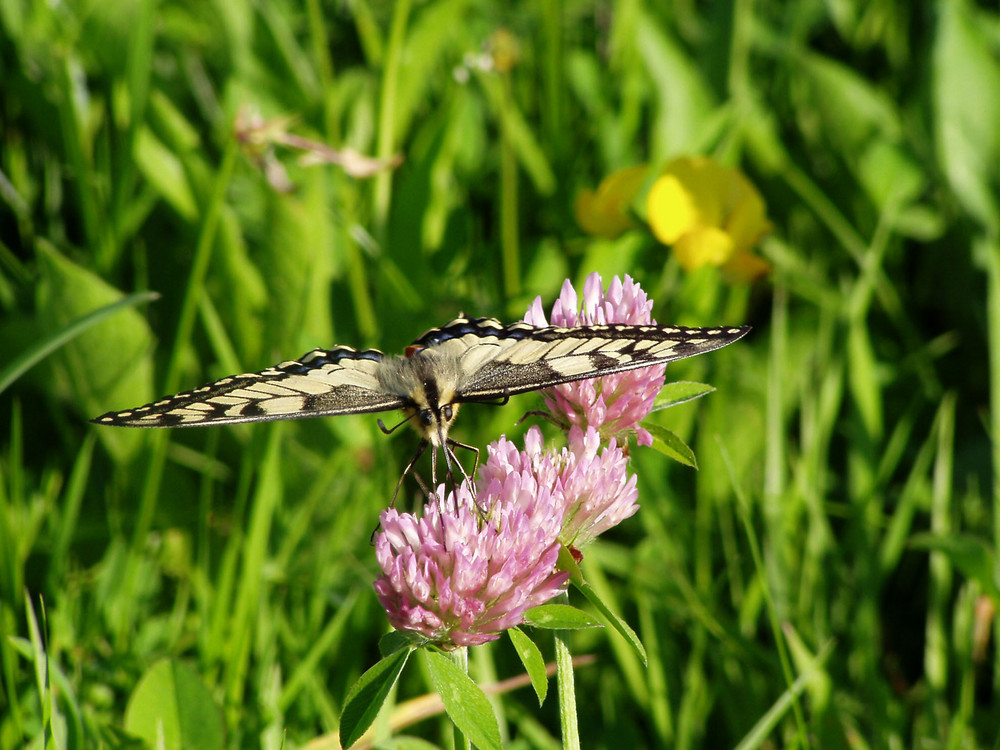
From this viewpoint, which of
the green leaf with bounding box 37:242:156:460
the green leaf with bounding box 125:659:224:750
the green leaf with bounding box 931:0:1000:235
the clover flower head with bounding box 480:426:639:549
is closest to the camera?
the clover flower head with bounding box 480:426:639:549

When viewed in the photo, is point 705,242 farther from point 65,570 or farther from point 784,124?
point 65,570

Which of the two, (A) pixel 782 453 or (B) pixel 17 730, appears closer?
(B) pixel 17 730

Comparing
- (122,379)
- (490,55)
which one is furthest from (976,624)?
(122,379)

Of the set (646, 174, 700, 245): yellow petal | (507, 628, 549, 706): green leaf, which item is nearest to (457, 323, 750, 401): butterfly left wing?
(507, 628, 549, 706): green leaf

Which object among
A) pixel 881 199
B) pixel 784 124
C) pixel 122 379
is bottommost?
pixel 122 379

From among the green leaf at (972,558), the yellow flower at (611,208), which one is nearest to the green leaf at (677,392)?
the green leaf at (972,558)

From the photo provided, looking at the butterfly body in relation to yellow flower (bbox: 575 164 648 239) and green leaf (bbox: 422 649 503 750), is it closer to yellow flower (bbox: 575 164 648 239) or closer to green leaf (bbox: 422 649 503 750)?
green leaf (bbox: 422 649 503 750)
